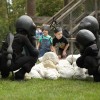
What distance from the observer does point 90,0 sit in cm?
1969

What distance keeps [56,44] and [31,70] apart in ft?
15.0

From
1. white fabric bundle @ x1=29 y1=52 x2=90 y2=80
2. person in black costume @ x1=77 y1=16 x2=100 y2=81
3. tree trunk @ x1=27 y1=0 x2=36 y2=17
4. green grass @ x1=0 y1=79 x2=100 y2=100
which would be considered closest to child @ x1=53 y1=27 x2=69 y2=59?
white fabric bundle @ x1=29 y1=52 x2=90 y2=80

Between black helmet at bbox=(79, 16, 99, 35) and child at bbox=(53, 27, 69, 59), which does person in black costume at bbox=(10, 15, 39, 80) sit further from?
child at bbox=(53, 27, 69, 59)

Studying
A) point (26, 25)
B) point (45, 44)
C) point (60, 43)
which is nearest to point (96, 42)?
point (26, 25)

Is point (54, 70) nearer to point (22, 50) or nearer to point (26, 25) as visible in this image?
point (22, 50)

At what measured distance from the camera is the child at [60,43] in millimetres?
15523

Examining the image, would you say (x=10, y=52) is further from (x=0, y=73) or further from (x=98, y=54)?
(x=98, y=54)

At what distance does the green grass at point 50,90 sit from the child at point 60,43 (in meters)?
4.65

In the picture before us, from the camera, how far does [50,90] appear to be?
9406mm

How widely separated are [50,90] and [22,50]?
184 centimetres

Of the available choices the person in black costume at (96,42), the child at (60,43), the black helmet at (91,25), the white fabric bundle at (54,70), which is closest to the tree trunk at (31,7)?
the child at (60,43)

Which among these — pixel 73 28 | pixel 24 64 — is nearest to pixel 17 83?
pixel 24 64

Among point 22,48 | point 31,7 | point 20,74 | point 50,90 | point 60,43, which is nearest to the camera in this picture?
point 50,90

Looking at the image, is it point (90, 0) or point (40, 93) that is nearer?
point (40, 93)
